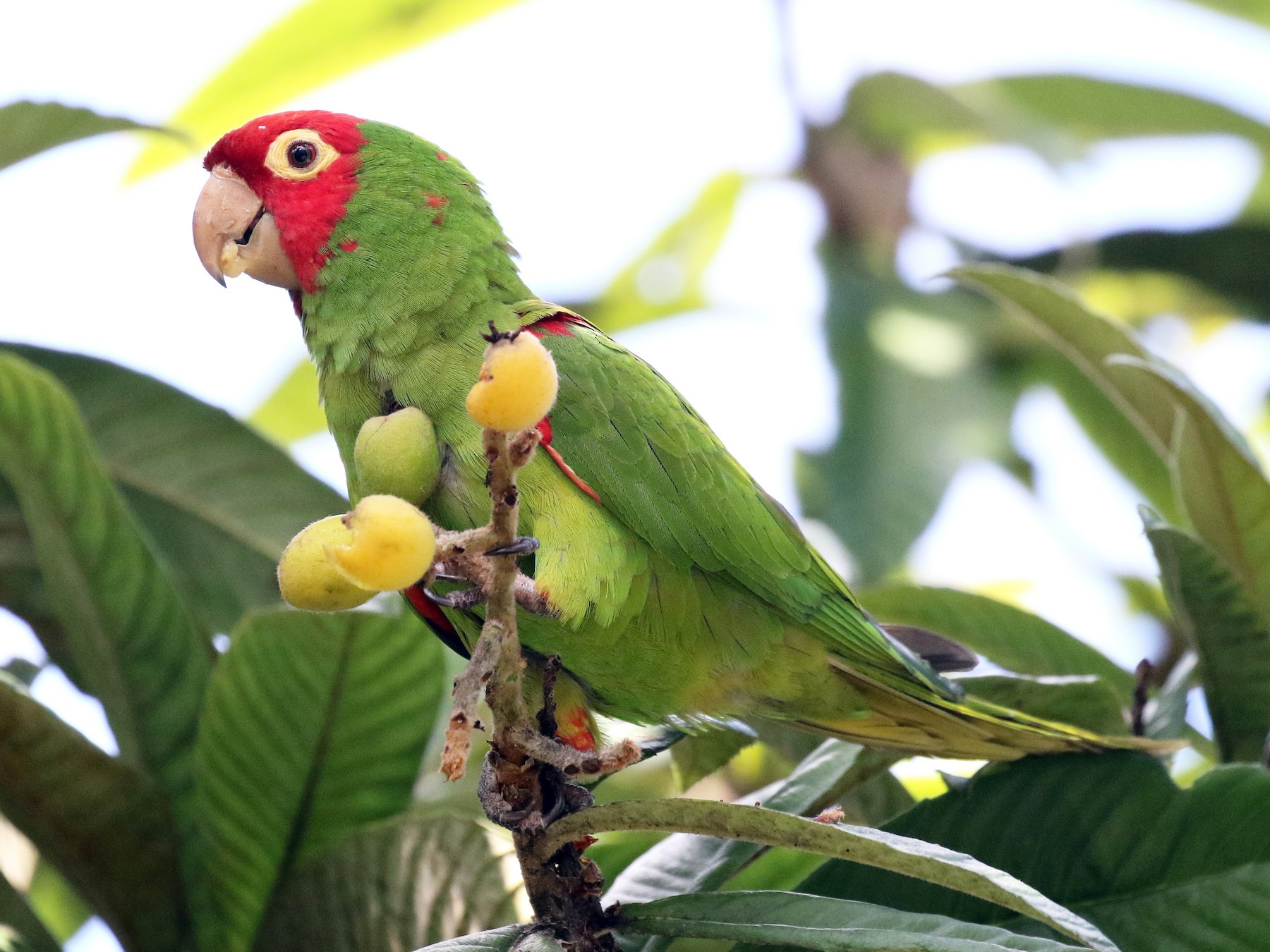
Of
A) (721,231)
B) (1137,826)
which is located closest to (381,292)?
(1137,826)

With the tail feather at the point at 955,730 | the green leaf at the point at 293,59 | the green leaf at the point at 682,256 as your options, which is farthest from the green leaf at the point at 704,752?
the green leaf at the point at 293,59

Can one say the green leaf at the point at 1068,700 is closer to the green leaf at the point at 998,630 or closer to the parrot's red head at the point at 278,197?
the green leaf at the point at 998,630

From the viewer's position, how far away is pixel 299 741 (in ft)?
5.72

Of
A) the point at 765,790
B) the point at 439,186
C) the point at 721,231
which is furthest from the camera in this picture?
the point at 721,231

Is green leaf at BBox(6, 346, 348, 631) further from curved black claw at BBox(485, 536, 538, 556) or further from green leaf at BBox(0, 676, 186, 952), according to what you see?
curved black claw at BBox(485, 536, 538, 556)

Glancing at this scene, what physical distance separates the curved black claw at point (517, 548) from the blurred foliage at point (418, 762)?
0.28 metres

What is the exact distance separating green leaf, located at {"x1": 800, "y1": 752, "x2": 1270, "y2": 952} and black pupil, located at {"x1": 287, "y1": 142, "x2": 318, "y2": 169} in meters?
1.31

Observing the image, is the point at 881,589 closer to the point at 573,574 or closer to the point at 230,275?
the point at 573,574

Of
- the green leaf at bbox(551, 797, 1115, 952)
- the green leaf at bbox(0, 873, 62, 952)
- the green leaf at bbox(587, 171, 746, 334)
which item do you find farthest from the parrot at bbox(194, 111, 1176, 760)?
the green leaf at bbox(587, 171, 746, 334)

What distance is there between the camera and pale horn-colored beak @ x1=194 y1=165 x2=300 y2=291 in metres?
1.98

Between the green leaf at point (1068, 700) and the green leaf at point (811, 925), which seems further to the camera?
the green leaf at point (1068, 700)

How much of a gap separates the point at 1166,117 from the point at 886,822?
9.40 feet

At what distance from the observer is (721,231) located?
4219 mm

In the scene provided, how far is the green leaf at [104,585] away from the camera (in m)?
1.74
